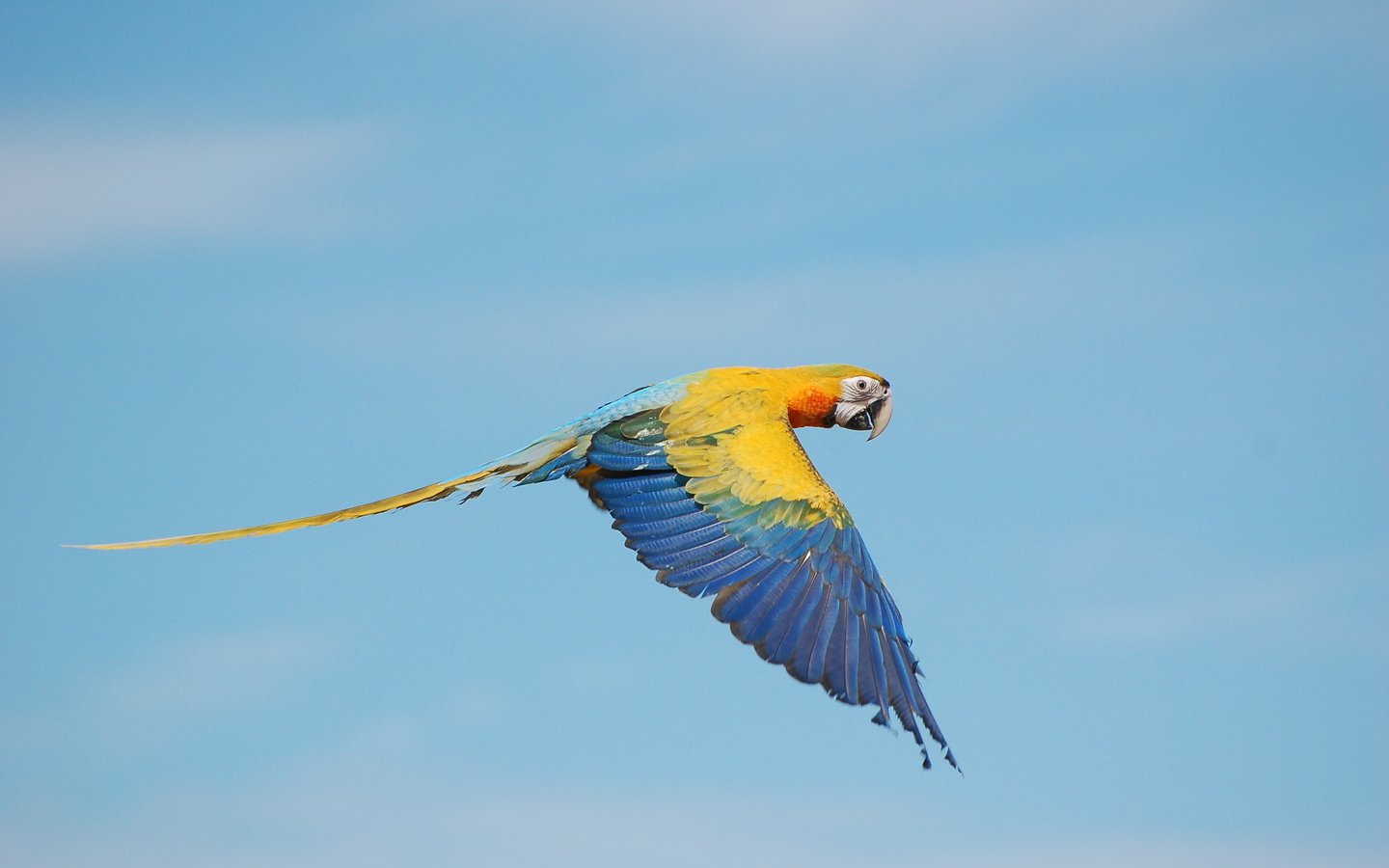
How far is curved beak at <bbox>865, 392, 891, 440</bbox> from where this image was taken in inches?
469

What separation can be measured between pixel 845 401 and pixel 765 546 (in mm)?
2418

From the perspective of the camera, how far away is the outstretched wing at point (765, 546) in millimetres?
8797

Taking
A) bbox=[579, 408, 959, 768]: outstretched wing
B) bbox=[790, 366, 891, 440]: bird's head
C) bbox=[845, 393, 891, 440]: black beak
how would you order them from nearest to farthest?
1. bbox=[579, 408, 959, 768]: outstretched wing
2. bbox=[790, 366, 891, 440]: bird's head
3. bbox=[845, 393, 891, 440]: black beak

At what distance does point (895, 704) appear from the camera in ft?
28.3

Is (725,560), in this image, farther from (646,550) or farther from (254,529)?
(254,529)

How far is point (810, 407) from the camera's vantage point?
1131 cm

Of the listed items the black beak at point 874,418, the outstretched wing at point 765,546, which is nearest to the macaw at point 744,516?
the outstretched wing at point 765,546

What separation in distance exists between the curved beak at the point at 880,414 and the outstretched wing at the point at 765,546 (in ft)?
5.27

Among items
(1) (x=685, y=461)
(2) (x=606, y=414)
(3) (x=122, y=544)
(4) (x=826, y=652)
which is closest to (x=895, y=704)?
(4) (x=826, y=652)

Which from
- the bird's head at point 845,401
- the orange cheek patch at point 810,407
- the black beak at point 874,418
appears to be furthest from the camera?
the black beak at point 874,418

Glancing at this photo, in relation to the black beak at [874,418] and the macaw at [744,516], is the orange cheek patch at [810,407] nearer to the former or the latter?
the macaw at [744,516]

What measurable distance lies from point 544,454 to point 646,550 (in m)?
1.50

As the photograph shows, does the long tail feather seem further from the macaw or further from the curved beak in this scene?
the curved beak

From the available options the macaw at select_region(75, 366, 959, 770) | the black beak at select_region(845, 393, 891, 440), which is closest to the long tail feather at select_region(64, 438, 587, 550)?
the macaw at select_region(75, 366, 959, 770)
